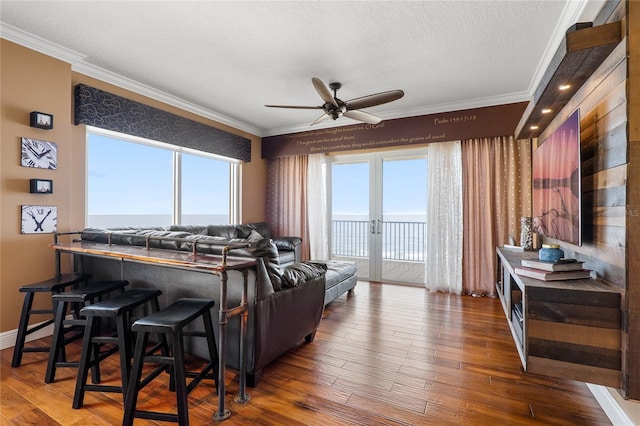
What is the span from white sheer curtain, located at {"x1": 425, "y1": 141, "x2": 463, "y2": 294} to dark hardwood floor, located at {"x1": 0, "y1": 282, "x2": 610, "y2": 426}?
1.50 metres

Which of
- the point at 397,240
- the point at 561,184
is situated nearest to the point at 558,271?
the point at 561,184

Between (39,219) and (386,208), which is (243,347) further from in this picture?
(386,208)

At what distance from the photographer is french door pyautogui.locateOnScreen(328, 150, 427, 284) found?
189 inches

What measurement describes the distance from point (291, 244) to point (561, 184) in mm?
3678

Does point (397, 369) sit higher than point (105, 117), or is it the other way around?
point (105, 117)

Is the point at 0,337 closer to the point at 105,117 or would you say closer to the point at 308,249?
the point at 105,117

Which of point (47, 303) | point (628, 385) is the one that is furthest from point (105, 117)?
point (628, 385)

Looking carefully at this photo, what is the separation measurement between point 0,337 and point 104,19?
2.75 meters

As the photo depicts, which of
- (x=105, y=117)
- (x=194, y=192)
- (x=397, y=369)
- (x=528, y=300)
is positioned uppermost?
(x=105, y=117)

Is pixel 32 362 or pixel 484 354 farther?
pixel 484 354

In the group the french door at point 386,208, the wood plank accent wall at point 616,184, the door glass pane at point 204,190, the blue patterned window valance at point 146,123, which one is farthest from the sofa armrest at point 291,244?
the wood plank accent wall at point 616,184

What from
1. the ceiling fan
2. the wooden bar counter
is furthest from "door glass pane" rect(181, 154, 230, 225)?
the wooden bar counter

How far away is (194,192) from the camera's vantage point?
4582mm

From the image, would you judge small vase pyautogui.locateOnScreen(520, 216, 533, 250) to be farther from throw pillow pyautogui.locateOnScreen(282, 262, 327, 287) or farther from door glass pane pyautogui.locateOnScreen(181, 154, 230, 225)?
door glass pane pyautogui.locateOnScreen(181, 154, 230, 225)
